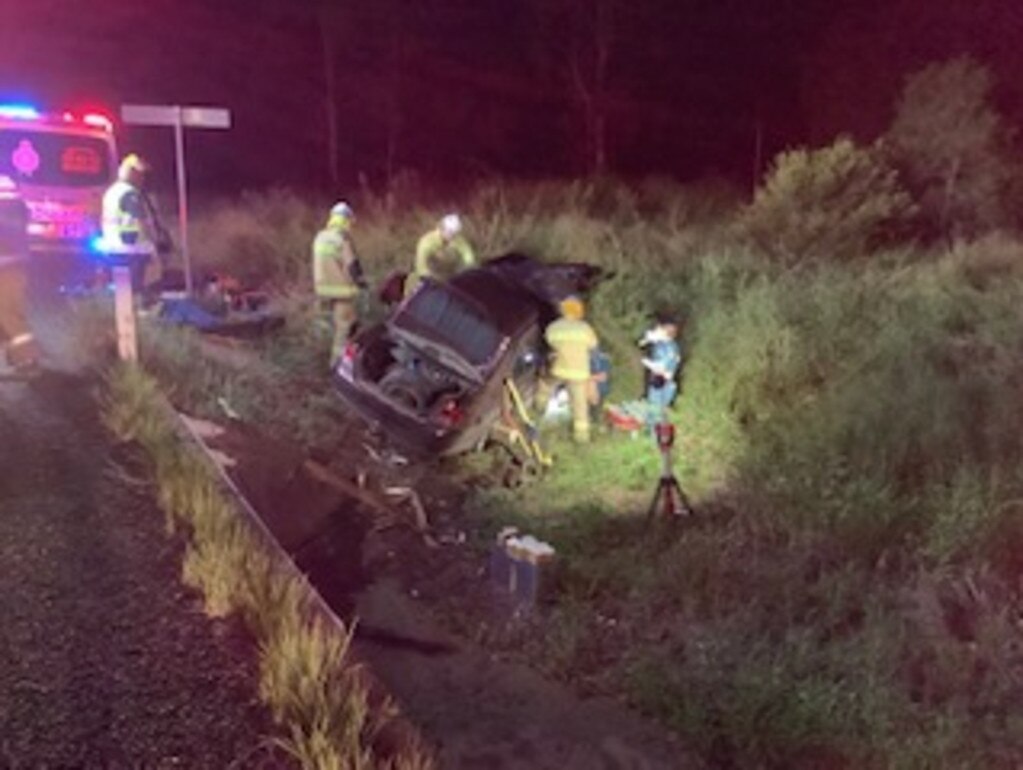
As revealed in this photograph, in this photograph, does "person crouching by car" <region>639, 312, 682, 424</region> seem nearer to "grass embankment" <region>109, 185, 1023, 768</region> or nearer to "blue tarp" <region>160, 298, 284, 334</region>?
"grass embankment" <region>109, 185, 1023, 768</region>

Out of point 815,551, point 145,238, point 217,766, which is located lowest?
point 815,551

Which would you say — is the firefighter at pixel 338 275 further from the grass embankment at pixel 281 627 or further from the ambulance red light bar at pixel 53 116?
the grass embankment at pixel 281 627

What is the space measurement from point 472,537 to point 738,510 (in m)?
1.90

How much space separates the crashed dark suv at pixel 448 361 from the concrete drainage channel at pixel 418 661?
81 centimetres

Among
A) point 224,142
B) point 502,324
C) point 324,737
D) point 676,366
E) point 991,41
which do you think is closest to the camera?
point 324,737

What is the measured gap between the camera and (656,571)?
6.58 metres

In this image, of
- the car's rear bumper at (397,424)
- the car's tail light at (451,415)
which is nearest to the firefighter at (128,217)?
the car's rear bumper at (397,424)

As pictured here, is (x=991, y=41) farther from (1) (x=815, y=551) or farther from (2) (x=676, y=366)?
(1) (x=815, y=551)

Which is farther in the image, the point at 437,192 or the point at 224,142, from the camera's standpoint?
the point at 224,142

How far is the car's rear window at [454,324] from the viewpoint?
8242 millimetres

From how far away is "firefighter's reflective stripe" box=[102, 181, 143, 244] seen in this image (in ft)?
33.1

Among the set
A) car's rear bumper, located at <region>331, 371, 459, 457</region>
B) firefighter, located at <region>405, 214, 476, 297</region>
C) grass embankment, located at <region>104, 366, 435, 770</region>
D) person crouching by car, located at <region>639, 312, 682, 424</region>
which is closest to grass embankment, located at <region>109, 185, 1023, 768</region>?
person crouching by car, located at <region>639, 312, 682, 424</region>

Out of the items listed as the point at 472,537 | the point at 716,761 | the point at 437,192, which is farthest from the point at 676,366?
the point at 437,192

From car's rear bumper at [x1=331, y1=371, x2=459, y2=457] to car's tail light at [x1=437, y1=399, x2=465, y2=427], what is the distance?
56 mm
